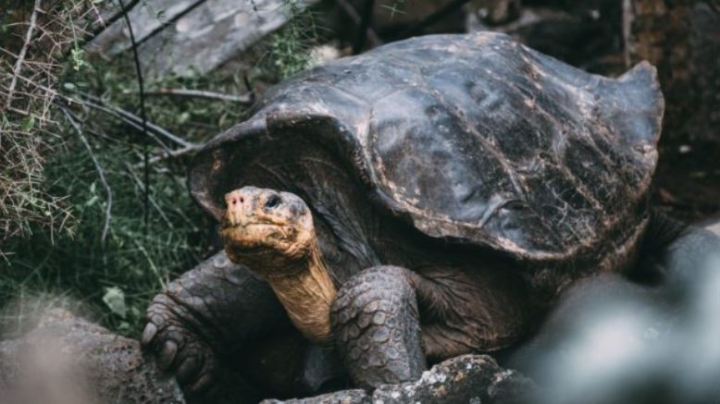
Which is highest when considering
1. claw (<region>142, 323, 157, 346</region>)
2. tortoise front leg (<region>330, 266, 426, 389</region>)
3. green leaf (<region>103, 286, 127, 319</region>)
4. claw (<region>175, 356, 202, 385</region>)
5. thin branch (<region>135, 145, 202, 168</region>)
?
tortoise front leg (<region>330, 266, 426, 389</region>)

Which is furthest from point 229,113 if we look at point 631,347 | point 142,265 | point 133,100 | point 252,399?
point 631,347

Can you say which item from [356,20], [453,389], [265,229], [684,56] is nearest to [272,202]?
[265,229]

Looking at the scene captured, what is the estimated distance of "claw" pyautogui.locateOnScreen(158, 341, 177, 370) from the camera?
412 centimetres

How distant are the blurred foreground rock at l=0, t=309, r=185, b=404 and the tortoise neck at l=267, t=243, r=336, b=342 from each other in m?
0.49

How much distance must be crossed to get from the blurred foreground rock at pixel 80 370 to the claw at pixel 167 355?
3cm

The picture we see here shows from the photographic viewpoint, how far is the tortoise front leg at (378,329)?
3588 millimetres

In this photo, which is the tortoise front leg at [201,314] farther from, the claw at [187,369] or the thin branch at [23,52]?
the thin branch at [23,52]

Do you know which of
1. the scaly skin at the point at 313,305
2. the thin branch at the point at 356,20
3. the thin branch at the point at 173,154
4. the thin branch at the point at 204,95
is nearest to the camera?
the scaly skin at the point at 313,305

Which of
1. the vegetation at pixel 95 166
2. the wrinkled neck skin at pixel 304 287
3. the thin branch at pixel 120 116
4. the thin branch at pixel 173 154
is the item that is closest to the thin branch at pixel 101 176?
the vegetation at pixel 95 166

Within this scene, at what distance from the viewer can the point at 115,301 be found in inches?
191

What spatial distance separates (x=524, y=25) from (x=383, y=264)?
12.7 feet

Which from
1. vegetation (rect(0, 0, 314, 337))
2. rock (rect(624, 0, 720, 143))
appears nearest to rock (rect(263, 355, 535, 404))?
vegetation (rect(0, 0, 314, 337))

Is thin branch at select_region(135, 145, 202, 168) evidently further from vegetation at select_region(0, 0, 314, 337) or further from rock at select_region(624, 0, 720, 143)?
rock at select_region(624, 0, 720, 143)

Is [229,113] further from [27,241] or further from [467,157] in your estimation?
[467,157]
